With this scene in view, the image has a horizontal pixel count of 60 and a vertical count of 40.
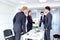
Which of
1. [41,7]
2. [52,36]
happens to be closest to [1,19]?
[41,7]

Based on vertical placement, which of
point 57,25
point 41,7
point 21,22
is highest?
point 41,7

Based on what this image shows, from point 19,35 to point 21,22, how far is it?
37 cm

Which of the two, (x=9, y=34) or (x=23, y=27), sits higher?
(x=23, y=27)

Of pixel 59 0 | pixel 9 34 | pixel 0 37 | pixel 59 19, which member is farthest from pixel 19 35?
pixel 59 19

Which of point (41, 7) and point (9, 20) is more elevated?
point (41, 7)

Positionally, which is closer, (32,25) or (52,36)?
(32,25)

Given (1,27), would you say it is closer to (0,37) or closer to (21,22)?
(0,37)

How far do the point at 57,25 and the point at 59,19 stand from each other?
0.39m

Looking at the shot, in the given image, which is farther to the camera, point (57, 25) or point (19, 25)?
point (57, 25)

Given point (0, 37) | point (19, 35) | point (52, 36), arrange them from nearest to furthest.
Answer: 1. point (19, 35)
2. point (0, 37)
3. point (52, 36)

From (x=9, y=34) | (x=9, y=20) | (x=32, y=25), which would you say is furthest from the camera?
(x=9, y=20)

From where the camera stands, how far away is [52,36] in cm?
611

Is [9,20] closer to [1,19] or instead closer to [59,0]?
[1,19]

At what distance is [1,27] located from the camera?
4.28 m
